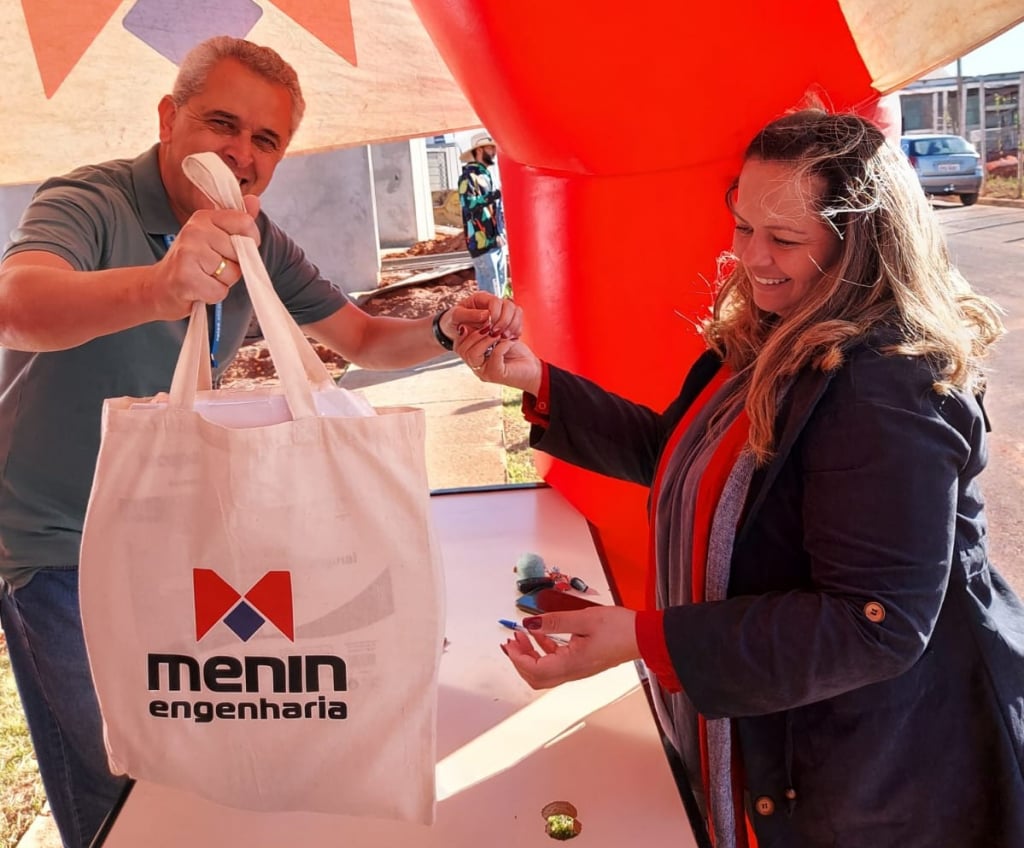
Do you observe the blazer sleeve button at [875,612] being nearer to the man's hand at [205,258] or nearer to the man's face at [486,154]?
the man's hand at [205,258]

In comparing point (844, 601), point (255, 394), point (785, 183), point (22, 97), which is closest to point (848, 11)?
point (785, 183)

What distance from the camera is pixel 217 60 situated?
1.31 metres

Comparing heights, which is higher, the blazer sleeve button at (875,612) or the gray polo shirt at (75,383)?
the gray polo shirt at (75,383)

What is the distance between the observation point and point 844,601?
3.18ft

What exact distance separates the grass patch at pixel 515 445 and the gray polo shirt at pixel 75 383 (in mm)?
2833

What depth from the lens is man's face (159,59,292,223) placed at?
131cm

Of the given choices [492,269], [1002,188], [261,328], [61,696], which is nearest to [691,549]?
[261,328]

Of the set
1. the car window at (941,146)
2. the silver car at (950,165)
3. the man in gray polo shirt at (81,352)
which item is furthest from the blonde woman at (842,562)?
the car window at (941,146)

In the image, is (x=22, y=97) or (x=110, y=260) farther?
(x=22, y=97)

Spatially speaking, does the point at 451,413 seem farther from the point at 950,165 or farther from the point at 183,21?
the point at 950,165

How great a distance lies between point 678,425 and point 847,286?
1.22 feet

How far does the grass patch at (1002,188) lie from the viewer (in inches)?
266

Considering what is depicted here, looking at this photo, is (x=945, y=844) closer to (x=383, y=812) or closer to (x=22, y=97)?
(x=383, y=812)

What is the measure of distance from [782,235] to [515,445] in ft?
13.7
